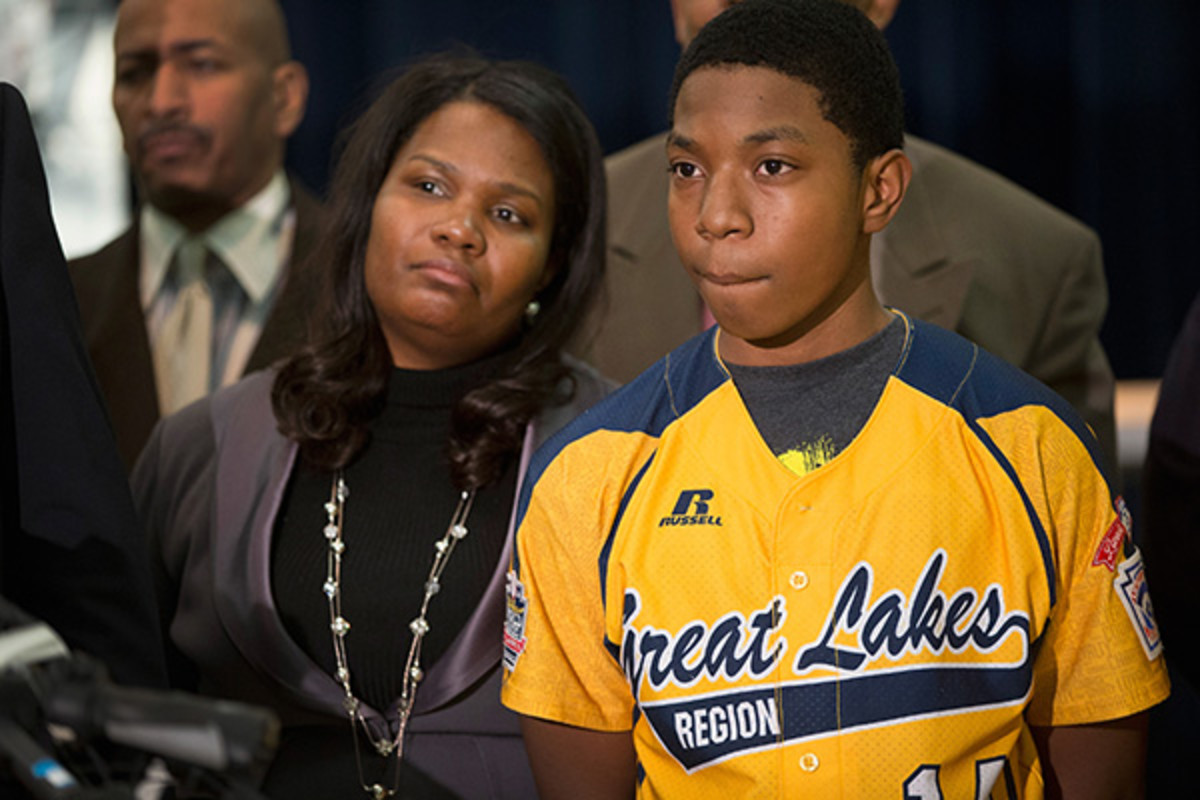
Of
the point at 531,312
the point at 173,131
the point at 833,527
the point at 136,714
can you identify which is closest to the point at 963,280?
the point at 531,312

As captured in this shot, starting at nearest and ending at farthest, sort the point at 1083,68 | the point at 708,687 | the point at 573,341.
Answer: the point at 708,687
the point at 573,341
the point at 1083,68

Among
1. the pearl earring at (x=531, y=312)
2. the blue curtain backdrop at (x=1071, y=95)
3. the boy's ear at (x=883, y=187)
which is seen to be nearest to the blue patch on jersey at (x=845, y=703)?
the boy's ear at (x=883, y=187)

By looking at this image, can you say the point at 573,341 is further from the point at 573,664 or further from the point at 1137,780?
the point at 1137,780

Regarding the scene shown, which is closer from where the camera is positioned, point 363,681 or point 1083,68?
point 363,681

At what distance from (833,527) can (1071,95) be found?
225cm

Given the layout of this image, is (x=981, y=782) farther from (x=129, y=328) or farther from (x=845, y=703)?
(x=129, y=328)

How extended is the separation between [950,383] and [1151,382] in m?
2.11

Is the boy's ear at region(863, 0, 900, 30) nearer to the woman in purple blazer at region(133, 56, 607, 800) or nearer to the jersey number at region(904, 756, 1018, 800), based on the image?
the woman in purple blazer at region(133, 56, 607, 800)

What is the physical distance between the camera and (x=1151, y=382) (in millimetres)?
3117

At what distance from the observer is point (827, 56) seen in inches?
46.1

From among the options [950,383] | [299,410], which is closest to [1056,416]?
[950,383]

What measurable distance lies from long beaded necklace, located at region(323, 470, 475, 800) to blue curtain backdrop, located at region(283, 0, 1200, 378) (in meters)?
1.70

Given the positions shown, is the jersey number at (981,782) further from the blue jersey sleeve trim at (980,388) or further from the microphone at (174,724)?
the microphone at (174,724)

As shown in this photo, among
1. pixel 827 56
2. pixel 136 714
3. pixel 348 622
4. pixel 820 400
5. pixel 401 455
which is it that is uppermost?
pixel 827 56
